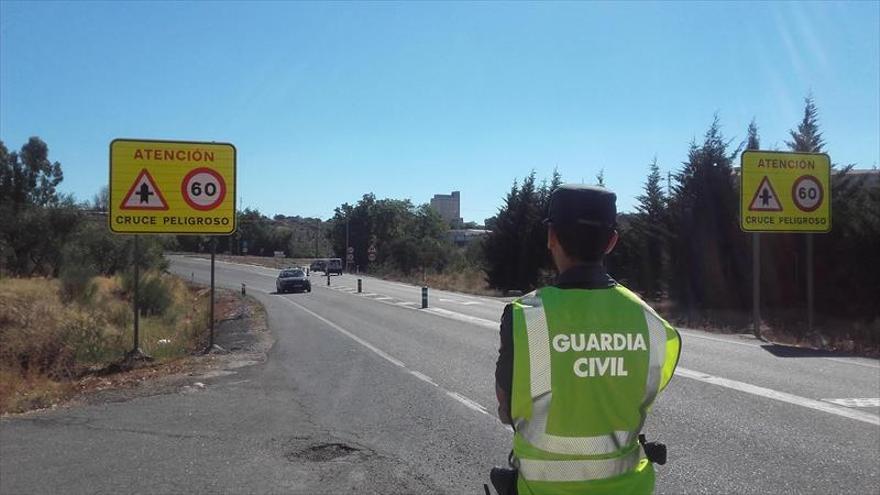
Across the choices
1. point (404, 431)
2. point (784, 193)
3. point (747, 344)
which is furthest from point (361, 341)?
point (784, 193)

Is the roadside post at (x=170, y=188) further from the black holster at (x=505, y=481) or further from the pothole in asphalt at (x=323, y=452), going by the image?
the black holster at (x=505, y=481)

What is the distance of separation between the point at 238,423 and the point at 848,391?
25.7 feet

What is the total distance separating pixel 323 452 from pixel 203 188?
348 inches

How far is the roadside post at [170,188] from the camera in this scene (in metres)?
14.1

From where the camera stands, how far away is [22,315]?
819 inches

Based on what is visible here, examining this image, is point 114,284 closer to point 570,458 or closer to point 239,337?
point 239,337

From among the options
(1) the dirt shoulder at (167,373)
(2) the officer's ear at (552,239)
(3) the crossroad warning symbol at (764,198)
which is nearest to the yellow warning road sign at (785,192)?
(3) the crossroad warning symbol at (764,198)

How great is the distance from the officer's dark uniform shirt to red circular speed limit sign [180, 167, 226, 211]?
42.5 ft

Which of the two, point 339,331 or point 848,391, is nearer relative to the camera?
point 848,391

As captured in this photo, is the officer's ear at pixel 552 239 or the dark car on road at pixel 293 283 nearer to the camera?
the officer's ear at pixel 552 239

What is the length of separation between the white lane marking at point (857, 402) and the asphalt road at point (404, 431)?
0.24ft

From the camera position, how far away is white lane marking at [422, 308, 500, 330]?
21.3m

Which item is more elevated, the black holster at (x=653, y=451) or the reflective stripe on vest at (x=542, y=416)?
the reflective stripe on vest at (x=542, y=416)

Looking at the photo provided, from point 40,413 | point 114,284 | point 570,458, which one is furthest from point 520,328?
point 114,284
